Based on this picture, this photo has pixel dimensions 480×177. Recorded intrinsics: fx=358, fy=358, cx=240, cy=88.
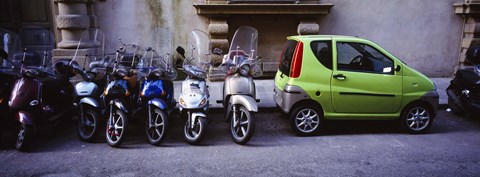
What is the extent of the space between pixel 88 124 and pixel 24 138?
84 cm

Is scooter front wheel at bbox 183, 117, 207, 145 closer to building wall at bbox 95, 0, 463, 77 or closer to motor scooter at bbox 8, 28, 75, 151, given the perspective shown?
motor scooter at bbox 8, 28, 75, 151

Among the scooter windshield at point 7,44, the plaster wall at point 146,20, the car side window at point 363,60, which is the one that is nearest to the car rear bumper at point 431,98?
the car side window at point 363,60

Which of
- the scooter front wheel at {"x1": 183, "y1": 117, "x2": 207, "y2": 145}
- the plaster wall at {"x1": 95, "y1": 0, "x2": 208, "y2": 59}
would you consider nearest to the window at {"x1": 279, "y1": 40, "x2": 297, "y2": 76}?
the scooter front wheel at {"x1": 183, "y1": 117, "x2": 207, "y2": 145}

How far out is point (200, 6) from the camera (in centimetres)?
856

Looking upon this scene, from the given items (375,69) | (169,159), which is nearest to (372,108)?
(375,69)

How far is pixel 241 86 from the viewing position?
5.32 m

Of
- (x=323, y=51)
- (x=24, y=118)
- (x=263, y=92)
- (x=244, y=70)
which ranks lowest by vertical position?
(x=263, y=92)

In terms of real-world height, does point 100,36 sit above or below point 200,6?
below

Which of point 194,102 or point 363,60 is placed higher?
point 363,60

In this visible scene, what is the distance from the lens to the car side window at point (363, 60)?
5.45 m

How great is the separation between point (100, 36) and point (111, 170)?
3432 millimetres

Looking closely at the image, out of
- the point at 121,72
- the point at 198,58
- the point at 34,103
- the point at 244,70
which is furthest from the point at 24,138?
the point at 244,70

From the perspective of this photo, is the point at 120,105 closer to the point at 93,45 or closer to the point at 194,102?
the point at 194,102

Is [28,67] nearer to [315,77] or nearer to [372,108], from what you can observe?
[315,77]
